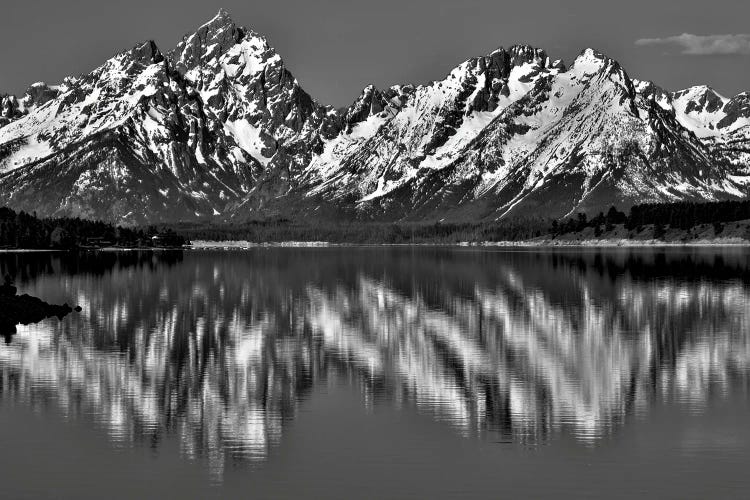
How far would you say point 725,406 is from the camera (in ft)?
219

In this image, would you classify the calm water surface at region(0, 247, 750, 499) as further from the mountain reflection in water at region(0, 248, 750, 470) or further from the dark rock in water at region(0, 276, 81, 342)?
the dark rock in water at region(0, 276, 81, 342)

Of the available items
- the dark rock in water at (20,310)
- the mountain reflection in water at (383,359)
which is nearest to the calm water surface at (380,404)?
the mountain reflection in water at (383,359)

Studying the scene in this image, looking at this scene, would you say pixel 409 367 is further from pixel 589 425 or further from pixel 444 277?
pixel 444 277

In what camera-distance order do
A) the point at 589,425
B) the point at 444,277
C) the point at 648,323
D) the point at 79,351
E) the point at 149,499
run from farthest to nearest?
the point at 444,277 < the point at 648,323 < the point at 79,351 < the point at 589,425 < the point at 149,499

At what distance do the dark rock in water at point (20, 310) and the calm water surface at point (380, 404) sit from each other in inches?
93.3

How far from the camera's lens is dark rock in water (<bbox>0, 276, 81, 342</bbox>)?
10850 cm

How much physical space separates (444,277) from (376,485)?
5884 inches

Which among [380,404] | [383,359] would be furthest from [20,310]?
[380,404]

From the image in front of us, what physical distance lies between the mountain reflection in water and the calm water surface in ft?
0.88

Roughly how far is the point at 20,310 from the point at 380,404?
2294 inches

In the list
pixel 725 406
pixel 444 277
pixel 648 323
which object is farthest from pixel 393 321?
pixel 444 277

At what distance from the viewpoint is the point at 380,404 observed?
226 ft

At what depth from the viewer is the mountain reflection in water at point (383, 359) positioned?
6488 cm

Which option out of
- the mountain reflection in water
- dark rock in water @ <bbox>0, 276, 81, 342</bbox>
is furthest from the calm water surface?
dark rock in water @ <bbox>0, 276, 81, 342</bbox>
